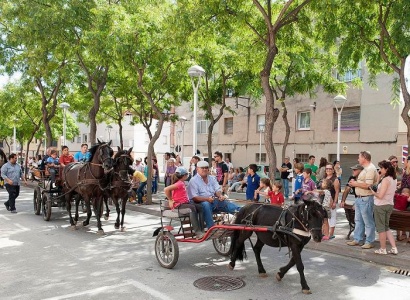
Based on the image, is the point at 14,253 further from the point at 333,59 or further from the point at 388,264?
the point at 333,59

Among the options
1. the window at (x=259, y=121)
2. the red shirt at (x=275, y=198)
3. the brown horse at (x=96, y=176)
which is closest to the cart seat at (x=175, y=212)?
the red shirt at (x=275, y=198)

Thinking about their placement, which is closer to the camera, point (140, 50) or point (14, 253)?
point (14, 253)

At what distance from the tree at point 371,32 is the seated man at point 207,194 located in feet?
19.9

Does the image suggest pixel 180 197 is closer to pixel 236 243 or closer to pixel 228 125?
pixel 236 243

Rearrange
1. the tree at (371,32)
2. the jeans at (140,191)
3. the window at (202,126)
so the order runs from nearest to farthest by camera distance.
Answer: the tree at (371,32), the jeans at (140,191), the window at (202,126)

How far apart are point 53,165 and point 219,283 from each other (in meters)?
8.38

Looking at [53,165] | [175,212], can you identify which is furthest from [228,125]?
[175,212]

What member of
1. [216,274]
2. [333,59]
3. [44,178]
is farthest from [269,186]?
[333,59]

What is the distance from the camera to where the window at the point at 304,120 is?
2809 centimetres

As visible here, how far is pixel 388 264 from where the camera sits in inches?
302

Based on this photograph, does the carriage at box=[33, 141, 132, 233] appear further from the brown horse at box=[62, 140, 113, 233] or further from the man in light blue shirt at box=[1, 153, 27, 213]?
the man in light blue shirt at box=[1, 153, 27, 213]

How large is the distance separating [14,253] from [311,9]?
31.6 ft

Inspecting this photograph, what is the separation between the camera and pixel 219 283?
628 centimetres

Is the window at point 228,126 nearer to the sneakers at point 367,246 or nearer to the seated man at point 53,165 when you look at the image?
the seated man at point 53,165
